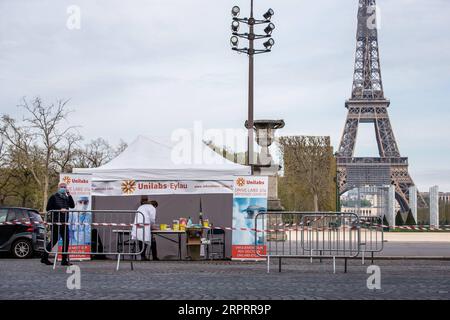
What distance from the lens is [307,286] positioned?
35.9ft

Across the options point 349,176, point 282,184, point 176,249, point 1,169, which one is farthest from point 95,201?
point 349,176

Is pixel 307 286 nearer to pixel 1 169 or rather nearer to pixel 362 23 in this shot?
pixel 1 169

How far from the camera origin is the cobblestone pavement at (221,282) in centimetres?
966

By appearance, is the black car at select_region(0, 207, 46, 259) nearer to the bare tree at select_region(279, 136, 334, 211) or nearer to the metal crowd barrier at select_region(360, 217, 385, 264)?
the metal crowd barrier at select_region(360, 217, 385, 264)

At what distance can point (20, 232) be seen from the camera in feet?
63.7

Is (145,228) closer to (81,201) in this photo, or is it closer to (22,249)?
(81,201)

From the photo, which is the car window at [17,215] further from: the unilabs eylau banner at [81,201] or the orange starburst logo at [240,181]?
the orange starburst logo at [240,181]

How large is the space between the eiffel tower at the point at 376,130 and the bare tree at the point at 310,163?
94.0 feet

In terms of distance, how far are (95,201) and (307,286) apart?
9.73m

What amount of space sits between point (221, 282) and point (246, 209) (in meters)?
5.96

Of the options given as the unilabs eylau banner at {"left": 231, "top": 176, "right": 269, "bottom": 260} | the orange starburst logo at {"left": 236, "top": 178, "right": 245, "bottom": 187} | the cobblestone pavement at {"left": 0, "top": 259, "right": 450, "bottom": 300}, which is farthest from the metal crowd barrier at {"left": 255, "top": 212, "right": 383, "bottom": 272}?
the orange starburst logo at {"left": 236, "top": 178, "right": 245, "bottom": 187}

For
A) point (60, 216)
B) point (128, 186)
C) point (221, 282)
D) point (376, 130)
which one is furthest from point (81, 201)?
point (376, 130)

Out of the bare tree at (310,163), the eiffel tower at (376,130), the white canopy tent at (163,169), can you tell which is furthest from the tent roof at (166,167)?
the eiffel tower at (376,130)
